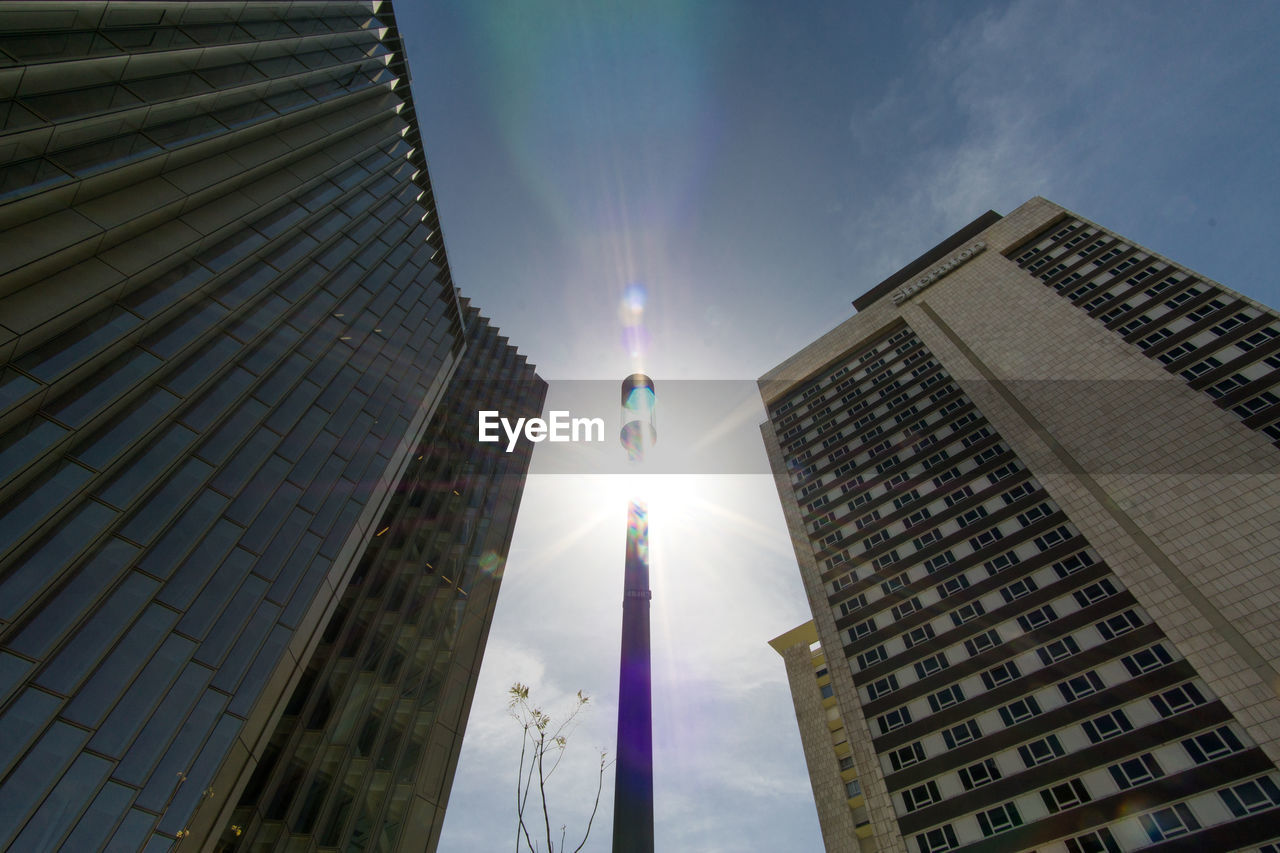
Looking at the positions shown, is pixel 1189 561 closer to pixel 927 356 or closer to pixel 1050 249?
pixel 927 356

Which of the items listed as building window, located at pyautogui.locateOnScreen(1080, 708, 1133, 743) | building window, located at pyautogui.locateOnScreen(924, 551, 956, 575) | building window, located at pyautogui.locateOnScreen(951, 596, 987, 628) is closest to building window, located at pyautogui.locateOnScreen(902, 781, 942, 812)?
building window, located at pyautogui.locateOnScreen(1080, 708, 1133, 743)

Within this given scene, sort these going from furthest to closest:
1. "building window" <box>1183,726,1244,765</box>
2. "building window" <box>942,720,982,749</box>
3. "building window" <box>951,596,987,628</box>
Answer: "building window" <box>951,596,987,628</box> → "building window" <box>942,720,982,749</box> → "building window" <box>1183,726,1244,765</box>

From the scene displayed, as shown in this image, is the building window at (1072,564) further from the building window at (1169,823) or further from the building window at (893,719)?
the building window at (1169,823)

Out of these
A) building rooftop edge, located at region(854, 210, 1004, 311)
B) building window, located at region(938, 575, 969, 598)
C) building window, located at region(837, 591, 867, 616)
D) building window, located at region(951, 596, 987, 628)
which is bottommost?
building window, located at region(951, 596, 987, 628)

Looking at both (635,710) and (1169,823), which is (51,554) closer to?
(635,710)

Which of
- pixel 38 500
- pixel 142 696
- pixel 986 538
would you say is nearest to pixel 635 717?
pixel 142 696

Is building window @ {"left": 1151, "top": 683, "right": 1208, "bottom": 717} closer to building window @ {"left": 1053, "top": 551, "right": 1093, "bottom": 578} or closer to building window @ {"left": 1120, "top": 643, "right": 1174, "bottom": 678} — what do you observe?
building window @ {"left": 1120, "top": 643, "right": 1174, "bottom": 678}

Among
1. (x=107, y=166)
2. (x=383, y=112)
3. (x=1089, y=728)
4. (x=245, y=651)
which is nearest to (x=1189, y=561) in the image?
(x=1089, y=728)
